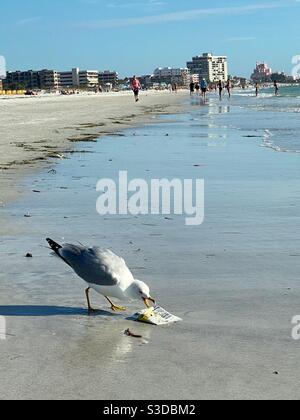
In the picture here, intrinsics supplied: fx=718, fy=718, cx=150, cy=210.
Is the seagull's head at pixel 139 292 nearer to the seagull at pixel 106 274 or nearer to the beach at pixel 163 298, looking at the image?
the seagull at pixel 106 274

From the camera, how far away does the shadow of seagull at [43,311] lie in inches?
153

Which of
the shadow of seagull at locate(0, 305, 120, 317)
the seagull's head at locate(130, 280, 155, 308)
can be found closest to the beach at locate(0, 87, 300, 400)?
the shadow of seagull at locate(0, 305, 120, 317)

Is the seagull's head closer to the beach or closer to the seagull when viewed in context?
the seagull

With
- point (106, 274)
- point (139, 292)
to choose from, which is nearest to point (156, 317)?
point (139, 292)

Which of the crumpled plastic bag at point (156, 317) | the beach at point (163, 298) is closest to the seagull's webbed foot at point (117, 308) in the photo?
the beach at point (163, 298)

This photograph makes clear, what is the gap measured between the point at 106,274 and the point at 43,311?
456 mm

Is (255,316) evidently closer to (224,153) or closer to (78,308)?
(78,308)

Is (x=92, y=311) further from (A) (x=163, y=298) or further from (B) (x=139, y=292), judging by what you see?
(A) (x=163, y=298)

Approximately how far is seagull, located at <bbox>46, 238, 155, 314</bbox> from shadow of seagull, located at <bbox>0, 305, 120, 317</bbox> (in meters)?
0.08

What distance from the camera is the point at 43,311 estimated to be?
12.9 ft

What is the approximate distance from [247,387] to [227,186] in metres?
6.04

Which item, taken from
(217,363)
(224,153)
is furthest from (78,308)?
(224,153)

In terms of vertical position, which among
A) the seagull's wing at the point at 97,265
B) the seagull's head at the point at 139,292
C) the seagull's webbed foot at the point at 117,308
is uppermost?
the seagull's wing at the point at 97,265

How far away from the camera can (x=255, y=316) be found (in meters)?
3.84
